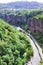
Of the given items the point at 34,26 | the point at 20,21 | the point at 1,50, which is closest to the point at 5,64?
the point at 1,50

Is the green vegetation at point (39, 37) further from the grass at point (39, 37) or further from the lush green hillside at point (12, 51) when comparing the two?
the lush green hillside at point (12, 51)

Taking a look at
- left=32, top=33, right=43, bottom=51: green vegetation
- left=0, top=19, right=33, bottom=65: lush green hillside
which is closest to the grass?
left=32, top=33, right=43, bottom=51: green vegetation

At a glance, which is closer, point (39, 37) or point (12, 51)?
point (12, 51)

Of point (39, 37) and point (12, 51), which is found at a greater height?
point (39, 37)

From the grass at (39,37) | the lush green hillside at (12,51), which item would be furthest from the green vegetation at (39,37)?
the lush green hillside at (12,51)

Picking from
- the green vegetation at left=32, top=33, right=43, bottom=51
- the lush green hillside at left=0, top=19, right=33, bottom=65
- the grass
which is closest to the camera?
the lush green hillside at left=0, top=19, right=33, bottom=65

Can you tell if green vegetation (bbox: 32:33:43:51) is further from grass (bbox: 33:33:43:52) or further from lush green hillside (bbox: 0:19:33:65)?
lush green hillside (bbox: 0:19:33:65)

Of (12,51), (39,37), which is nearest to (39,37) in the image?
(39,37)

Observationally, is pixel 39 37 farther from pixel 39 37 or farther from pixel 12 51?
pixel 12 51

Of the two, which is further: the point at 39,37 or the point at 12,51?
the point at 39,37

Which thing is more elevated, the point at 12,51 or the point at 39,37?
the point at 39,37

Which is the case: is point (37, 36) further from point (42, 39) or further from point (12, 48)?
point (12, 48)
